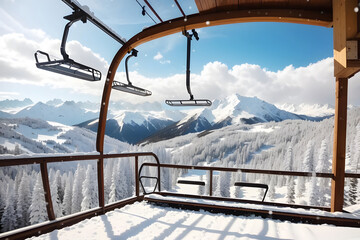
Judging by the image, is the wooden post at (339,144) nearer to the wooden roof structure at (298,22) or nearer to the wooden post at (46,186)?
the wooden roof structure at (298,22)

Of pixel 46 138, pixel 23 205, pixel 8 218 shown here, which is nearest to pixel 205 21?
pixel 8 218

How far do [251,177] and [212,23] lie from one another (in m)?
48.0

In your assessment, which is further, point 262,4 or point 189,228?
point 262,4

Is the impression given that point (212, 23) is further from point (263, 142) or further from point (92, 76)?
point (263, 142)

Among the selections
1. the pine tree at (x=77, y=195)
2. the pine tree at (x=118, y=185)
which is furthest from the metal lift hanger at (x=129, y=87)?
the pine tree at (x=77, y=195)

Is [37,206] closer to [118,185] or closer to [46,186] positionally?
[118,185]

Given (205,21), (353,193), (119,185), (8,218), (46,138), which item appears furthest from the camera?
(46,138)

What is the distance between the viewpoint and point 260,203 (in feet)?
10.3

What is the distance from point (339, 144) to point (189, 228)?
238cm

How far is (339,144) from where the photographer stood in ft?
8.61

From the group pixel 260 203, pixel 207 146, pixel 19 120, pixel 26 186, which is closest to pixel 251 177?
pixel 207 146

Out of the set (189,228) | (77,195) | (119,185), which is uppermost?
(189,228)

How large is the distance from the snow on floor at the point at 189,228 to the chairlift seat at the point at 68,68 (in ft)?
6.35

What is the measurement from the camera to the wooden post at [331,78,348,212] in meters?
2.55
